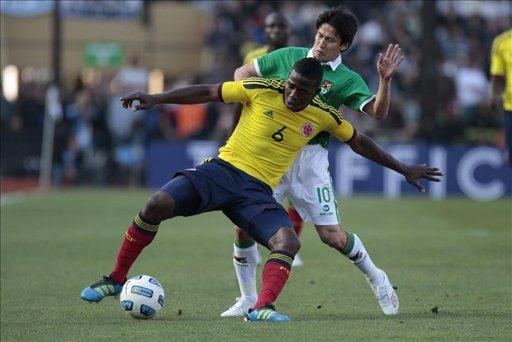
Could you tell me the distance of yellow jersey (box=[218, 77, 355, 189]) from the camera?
28.8 ft

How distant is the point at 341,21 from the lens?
9141 mm

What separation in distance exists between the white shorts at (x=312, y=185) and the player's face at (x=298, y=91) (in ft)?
2.64

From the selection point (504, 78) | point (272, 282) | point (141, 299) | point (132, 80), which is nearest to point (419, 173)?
A: point (272, 282)

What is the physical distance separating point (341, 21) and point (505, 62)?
591 centimetres

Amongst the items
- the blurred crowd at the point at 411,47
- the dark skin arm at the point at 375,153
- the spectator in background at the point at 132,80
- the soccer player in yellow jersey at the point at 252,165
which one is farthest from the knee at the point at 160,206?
the spectator in background at the point at 132,80

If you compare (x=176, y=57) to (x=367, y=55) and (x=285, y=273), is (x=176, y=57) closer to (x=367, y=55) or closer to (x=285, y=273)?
(x=367, y=55)

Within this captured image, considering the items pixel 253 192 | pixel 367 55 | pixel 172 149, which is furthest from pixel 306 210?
pixel 367 55

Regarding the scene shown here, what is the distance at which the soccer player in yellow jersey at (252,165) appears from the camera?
28.0 ft

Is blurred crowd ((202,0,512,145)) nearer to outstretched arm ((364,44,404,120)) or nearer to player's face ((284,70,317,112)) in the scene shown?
outstretched arm ((364,44,404,120))

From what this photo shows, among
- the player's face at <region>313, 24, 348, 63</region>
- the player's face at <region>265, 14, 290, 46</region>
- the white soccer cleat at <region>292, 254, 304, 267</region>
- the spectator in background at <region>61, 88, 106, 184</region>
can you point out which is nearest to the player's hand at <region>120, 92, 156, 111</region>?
the player's face at <region>313, 24, 348, 63</region>

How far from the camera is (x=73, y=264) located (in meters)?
12.5

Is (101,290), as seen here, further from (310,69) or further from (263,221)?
(310,69)

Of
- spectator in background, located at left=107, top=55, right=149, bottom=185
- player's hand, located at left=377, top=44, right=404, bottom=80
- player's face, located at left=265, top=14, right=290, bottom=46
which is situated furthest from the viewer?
spectator in background, located at left=107, top=55, right=149, bottom=185

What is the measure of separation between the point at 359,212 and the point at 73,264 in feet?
25.1
